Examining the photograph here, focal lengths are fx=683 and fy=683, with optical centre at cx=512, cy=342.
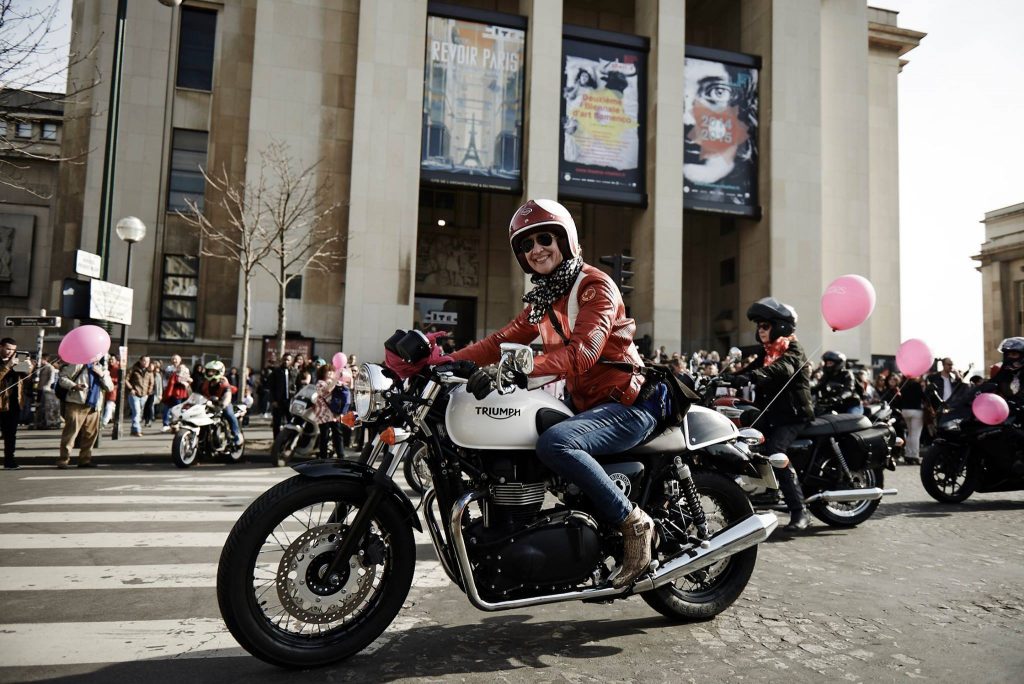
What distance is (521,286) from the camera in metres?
25.3

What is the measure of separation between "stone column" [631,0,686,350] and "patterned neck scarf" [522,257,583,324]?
22.9 meters

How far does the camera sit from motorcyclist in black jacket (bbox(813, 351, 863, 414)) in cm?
760

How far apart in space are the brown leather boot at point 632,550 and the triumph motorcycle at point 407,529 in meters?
0.05

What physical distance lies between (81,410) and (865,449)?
35.4 feet

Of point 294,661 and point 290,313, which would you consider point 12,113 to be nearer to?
point 294,661

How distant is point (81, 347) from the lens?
31.4 ft

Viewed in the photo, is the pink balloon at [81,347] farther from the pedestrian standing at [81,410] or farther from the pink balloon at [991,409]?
the pink balloon at [991,409]

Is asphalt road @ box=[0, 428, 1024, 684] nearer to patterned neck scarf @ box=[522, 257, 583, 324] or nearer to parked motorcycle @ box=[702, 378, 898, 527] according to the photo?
parked motorcycle @ box=[702, 378, 898, 527]

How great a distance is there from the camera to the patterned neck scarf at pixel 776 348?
6.58 meters

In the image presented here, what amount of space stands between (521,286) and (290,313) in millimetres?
8304

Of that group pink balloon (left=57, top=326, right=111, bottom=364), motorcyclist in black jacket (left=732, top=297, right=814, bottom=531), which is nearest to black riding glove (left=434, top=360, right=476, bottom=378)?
motorcyclist in black jacket (left=732, top=297, right=814, bottom=531)

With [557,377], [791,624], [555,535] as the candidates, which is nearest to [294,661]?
[555,535]

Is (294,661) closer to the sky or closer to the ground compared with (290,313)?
closer to the ground

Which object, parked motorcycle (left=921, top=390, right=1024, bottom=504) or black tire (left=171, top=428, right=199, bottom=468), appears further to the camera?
black tire (left=171, top=428, right=199, bottom=468)
